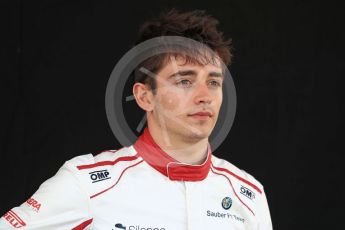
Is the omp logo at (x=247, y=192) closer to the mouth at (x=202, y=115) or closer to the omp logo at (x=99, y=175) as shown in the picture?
the mouth at (x=202, y=115)

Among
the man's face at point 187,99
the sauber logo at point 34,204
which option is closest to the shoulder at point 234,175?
the man's face at point 187,99

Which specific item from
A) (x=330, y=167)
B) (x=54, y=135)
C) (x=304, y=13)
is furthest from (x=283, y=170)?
(x=54, y=135)

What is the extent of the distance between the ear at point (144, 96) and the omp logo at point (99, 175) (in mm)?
250

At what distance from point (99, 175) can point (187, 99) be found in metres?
0.34

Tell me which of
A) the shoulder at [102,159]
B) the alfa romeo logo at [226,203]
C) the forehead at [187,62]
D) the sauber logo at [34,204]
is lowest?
the alfa romeo logo at [226,203]

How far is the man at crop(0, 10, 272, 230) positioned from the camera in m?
2.19

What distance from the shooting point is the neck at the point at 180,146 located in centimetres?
234

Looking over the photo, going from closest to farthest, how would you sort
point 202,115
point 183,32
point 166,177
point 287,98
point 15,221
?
1. point 15,221
2. point 202,115
3. point 166,177
4. point 183,32
5. point 287,98

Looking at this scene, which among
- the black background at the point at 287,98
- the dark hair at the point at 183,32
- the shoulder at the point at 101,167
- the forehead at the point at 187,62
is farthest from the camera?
the black background at the point at 287,98

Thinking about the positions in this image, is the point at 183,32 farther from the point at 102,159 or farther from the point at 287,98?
the point at 287,98

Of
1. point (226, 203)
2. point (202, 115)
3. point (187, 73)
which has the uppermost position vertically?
point (187, 73)

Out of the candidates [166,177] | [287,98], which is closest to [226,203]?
[166,177]

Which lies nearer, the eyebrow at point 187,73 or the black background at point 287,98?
the eyebrow at point 187,73

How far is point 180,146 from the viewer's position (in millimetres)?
2354
